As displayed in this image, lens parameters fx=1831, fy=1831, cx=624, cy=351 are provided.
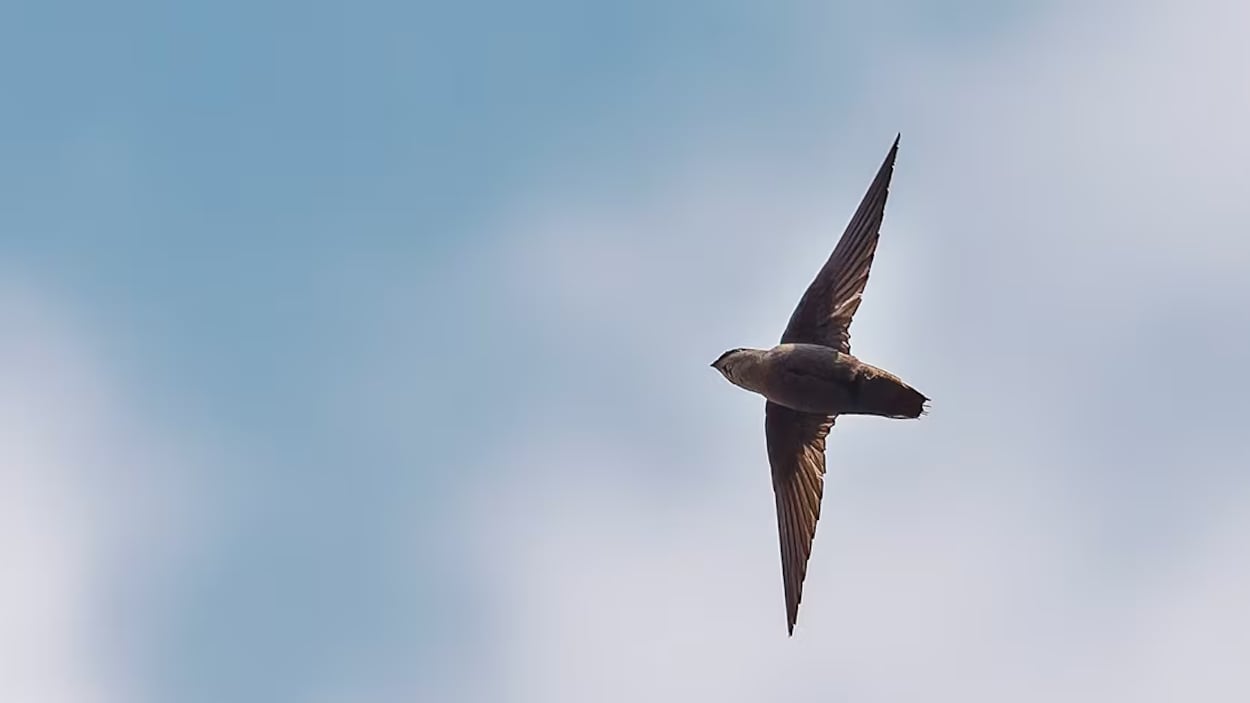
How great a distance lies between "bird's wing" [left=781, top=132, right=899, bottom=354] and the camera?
1931 cm

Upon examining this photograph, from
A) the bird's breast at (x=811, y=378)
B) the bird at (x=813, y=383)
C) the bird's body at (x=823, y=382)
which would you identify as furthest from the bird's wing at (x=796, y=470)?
the bird's breast at (x=811, y=378)

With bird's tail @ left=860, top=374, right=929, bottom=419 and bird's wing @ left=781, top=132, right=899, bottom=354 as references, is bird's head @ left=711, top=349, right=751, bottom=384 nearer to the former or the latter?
bird's wing @ left=781, top=132, right=899, bottom=354

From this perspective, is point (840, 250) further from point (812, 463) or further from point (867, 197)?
point (812, 463)

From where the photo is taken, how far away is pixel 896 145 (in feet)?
61.0

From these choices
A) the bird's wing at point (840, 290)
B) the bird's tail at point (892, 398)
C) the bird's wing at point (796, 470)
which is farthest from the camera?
the bird's wing at point (796, 470)

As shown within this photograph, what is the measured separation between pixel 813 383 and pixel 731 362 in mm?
1143

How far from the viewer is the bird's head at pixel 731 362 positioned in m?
19.3

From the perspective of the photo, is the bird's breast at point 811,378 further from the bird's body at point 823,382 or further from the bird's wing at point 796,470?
the bird's wing at point 796,470

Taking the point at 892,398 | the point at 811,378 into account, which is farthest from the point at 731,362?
the point at 892,398

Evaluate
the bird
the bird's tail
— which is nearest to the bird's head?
the bird

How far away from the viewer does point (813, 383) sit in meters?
18.7

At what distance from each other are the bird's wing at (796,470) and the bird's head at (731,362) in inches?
25.2

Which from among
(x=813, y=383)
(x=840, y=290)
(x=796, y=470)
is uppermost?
(x=840, y=290)

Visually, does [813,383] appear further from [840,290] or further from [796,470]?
[796,470]
